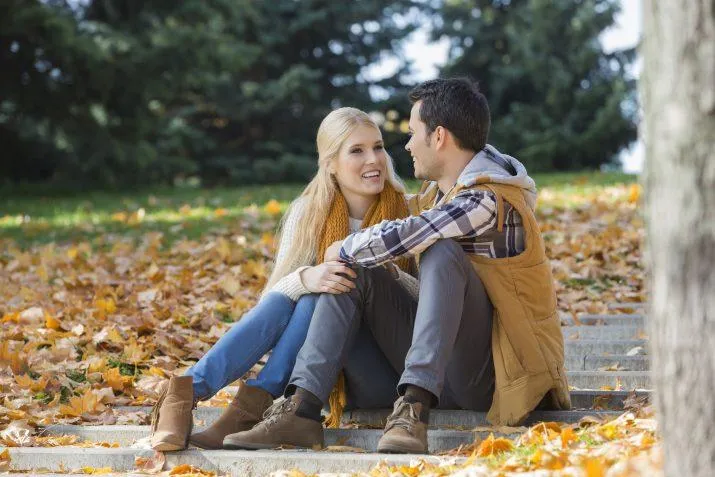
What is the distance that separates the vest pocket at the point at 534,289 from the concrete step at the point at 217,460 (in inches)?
28.1

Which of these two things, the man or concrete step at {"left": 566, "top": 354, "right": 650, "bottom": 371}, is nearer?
the man

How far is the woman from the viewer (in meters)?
3.69

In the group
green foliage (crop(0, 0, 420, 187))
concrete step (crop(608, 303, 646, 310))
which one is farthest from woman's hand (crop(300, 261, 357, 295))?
green foliage (crop(0, 0, 420, 187))

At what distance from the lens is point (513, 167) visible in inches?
154

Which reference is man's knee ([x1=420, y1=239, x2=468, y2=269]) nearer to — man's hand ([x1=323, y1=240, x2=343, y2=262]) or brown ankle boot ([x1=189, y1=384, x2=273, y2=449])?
man's hand ([x1=323, y1=240, x2=343, y2=262])

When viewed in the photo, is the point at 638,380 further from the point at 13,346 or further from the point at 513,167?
the point at 13,346

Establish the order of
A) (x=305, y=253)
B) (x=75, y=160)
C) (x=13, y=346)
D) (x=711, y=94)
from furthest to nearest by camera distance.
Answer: (x=75, y=160), (x=13, y=346), (x=305, y=253), (x=711, y=94)

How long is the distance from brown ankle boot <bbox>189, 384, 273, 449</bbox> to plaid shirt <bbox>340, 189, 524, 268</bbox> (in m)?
0.60

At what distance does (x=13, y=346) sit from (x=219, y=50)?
30.0 ft

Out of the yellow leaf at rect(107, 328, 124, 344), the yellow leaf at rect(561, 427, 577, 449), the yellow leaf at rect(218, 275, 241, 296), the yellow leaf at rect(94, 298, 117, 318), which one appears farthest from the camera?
the yellow leaf at rect(218, 275, 241, 296)

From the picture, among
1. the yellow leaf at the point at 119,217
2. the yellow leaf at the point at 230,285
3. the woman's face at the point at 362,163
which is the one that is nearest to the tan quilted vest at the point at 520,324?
the woman's face at the point at 362,163

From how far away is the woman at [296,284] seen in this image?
369cm

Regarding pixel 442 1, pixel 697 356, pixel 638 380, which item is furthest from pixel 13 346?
pixel 442 1

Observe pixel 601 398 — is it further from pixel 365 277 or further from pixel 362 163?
pixel 362 163
